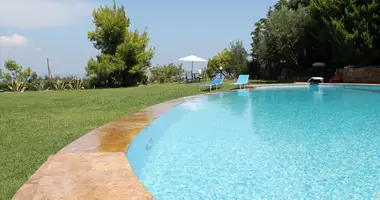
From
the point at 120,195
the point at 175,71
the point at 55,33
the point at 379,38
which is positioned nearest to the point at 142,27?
the point at 175,71

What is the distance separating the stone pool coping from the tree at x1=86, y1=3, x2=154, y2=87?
54.5 feet

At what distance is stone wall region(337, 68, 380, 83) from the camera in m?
17.0

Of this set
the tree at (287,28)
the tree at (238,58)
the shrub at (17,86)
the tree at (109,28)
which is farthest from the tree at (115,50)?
the tree at (287,28)

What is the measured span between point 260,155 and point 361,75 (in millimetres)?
14923

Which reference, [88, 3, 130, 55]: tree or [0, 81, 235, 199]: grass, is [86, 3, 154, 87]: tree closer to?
[88, 3, 130, 55]: tree

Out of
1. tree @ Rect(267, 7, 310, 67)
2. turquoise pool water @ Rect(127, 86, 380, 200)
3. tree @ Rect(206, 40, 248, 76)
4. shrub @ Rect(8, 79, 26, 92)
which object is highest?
tree @ Rect(267, 7, 310, 67)

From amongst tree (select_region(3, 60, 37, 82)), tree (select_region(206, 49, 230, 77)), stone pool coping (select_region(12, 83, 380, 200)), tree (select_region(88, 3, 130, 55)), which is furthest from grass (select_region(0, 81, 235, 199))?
tree (select_region(206, 49, 230, 77))

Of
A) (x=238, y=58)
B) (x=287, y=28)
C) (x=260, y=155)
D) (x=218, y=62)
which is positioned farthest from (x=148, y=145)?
(x=218, y=62)

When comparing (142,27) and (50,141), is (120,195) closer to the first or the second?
(50,141)

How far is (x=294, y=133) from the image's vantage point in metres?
A: 6.58

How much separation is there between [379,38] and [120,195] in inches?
714

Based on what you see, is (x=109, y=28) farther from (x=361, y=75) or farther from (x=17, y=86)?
(x=361, y=75)

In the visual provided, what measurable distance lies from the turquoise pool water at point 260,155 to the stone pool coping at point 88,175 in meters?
0.49

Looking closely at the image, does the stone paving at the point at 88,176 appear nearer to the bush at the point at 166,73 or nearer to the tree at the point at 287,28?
the tree at the point at 287,28
